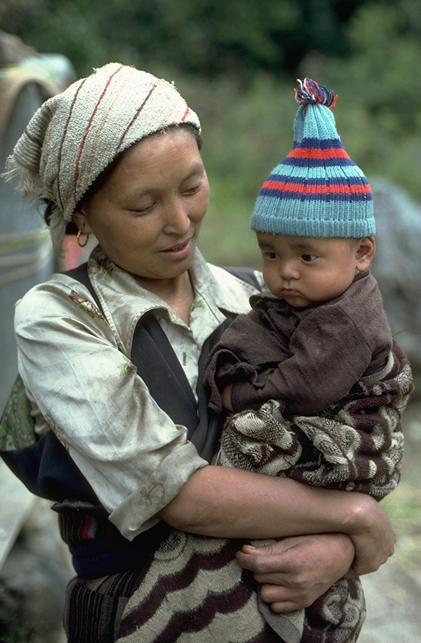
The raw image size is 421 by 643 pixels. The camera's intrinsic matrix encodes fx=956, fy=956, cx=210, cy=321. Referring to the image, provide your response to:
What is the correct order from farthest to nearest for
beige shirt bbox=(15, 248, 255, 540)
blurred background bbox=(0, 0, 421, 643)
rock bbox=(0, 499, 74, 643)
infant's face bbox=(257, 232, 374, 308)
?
1. blurred background bbox=(0, 0, 421, 643)
2. rock bbox=(0, 499, 74, 643)
3. infant's face bbox=(257, 232, 374, 308)
4. beige shirt bbox=(15, 248, 255, 540)

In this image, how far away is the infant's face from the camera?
88.4 inches

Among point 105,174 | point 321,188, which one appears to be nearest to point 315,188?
point 321,188

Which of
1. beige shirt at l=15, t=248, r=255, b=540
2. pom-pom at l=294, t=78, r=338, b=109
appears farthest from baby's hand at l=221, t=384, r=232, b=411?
pom-pom at l=294, t=78, r=338, b=109

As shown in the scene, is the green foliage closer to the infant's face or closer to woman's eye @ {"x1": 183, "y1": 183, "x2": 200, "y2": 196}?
woman's eye @ {"x1": 183, "y1": 183, "x2": 200, "y2": 196}

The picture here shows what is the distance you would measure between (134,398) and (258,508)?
1.24 feet

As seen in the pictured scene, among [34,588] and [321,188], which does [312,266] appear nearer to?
[321,188]

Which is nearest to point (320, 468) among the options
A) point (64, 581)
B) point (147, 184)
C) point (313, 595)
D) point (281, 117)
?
point (313, 595)

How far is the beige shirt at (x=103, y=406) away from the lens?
214 cm

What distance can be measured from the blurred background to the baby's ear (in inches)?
69.8

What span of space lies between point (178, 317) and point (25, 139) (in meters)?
0.59

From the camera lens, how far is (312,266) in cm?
225

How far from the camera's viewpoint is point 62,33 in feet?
49.8

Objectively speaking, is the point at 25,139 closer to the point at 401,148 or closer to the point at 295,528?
the point at 295,528

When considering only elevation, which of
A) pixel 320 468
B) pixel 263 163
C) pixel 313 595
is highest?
pixel 320 468
